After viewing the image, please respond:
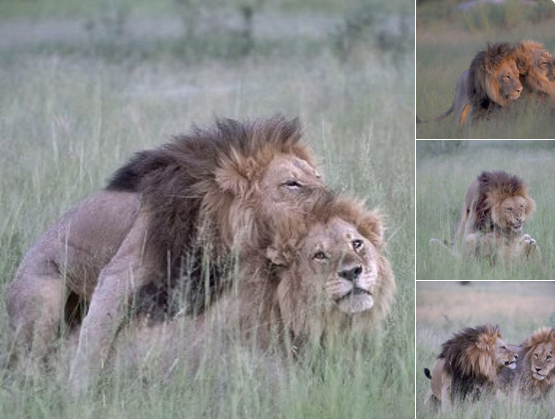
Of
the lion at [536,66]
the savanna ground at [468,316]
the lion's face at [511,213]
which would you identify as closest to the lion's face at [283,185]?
the savanna ground at [468,316]

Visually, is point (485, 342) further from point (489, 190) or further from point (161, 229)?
point (161, 229)

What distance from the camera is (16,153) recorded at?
13.5 ft

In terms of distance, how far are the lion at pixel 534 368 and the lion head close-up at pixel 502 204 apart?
0.42 m

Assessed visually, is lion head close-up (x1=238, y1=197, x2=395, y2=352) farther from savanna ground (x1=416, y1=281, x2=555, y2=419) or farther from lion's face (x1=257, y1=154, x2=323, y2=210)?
savanna ground (x1=416, y1=281, x2=555, y2=419)

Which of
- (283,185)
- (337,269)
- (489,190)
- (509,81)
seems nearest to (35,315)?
(283,185)

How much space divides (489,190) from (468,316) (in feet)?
1.56

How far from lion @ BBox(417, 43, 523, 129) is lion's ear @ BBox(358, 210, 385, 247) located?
56 cm

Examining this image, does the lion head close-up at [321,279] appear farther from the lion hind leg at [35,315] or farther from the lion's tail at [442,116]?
the lion hind leg at [35,315]

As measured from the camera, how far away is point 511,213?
4.12m

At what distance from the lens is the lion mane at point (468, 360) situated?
13.4 feet

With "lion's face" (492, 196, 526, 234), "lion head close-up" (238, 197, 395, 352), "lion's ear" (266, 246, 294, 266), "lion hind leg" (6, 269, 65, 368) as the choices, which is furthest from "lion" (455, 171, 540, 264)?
"lion hind leg" (6, 269, 65, 368)

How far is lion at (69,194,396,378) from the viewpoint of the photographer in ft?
11.9

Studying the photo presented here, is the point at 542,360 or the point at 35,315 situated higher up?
the point at 35,315

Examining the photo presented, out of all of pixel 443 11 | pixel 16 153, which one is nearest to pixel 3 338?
pixel 16 153
